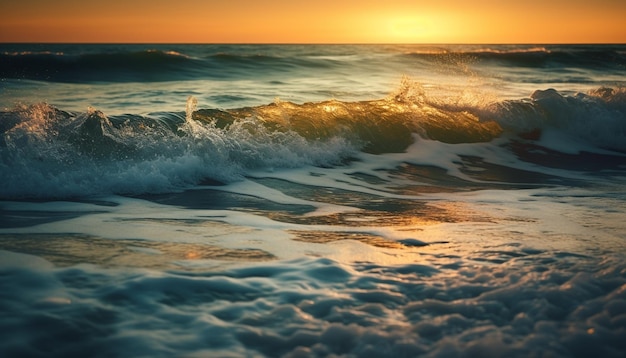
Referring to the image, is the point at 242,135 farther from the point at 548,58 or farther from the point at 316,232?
the point at 548,58

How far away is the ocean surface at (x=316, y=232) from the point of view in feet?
8.13

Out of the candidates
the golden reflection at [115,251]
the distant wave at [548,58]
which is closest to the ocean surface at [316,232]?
the golden reflection at [115,251]

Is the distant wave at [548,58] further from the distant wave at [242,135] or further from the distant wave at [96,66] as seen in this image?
the distant wave at [242,135]

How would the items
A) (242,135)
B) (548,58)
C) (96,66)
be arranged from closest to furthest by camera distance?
(242,135) < (96,66) < (548,58)

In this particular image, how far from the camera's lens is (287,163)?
23.5 ft

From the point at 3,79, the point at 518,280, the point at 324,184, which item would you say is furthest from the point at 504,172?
the point at 3,79

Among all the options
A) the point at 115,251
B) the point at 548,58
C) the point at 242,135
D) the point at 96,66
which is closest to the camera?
the point at 115,251

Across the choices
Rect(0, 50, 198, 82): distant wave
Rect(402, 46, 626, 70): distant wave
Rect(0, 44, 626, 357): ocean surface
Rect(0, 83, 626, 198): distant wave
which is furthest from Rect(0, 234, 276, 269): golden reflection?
Rect(402, 46, 626, 70): distant wave

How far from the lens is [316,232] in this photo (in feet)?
13.7

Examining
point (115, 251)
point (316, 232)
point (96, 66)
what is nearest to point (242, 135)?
point (316, 232)

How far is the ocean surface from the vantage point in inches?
97.6

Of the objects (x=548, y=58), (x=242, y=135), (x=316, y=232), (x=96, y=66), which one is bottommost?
(x=316, y=232)

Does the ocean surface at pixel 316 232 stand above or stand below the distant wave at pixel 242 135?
below

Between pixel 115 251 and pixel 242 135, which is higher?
pixel 242 135
